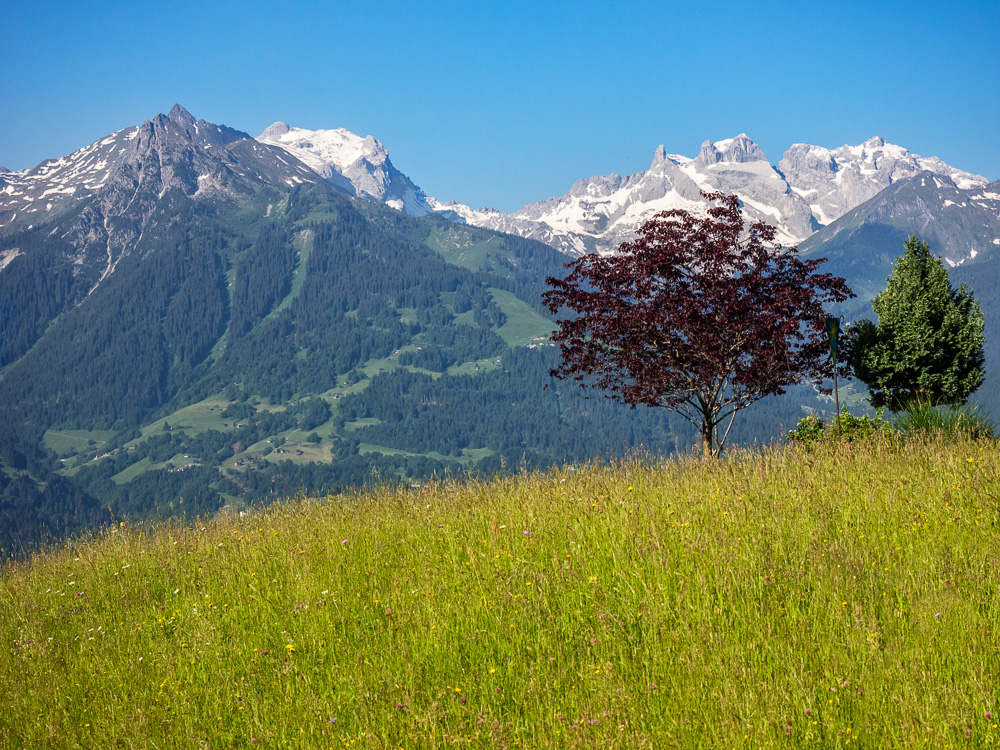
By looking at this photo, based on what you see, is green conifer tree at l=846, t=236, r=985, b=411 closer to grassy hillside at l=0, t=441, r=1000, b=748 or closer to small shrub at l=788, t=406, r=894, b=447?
small shrub at l=788, t=406, r=894, b=447

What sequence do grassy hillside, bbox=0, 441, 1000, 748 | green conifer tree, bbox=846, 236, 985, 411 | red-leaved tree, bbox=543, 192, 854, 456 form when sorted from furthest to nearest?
green conifer tree, bbox=846, 236, 985, 411
red-leaved tree, bbox=543, 192, 854, 456
grassy hillside, bbox=0, 441, 1000, 748

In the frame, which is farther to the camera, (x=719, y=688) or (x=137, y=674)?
(x=137, y=674)

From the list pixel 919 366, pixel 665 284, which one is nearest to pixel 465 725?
pixel 665 284

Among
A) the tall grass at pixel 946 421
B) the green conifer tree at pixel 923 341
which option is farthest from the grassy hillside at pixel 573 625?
the green conifer tree at pixel 923 341

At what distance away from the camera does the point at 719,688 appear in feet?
15.3

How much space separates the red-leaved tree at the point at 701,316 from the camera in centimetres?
1658

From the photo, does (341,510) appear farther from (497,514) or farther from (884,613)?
(884,613)

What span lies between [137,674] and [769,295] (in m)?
14.9

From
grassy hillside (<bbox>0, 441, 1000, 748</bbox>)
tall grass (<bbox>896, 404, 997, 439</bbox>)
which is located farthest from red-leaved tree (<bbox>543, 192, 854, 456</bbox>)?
grassy hillside (<bbox>0, 441, 1000, 748</bbox>)

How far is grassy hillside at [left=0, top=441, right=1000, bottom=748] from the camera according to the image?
4602mm

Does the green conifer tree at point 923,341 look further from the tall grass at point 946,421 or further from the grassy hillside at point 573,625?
the grassy hillside at point 573,625

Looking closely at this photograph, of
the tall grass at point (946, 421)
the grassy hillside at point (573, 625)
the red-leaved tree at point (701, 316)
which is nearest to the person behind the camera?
the grassy hillside at point (573, 625)

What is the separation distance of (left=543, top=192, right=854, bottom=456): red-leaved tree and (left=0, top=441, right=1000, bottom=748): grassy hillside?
23.5 ft

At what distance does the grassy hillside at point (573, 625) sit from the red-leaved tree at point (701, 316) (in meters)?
7.15
